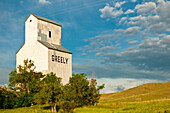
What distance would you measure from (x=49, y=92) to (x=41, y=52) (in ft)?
60.7

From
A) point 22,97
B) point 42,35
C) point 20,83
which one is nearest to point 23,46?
point 42,35

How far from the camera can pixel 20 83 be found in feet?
149

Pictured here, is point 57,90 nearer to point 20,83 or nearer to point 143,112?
point 143,112

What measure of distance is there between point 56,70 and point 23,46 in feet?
34.6

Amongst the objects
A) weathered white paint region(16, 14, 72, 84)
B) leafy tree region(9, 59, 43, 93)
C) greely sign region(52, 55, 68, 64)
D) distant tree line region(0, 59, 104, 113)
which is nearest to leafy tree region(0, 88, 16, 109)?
distant tree line region(0, 59, 104, 113)

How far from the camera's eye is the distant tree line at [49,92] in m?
28.5

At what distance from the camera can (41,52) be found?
149 feet

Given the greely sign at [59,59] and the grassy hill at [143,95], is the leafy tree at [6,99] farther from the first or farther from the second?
the grassy hill at [143,95]

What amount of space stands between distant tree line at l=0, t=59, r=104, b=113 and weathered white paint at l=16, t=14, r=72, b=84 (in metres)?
1.73

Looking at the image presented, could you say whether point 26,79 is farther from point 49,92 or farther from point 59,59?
point 49,92

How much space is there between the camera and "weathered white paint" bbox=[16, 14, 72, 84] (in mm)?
44862

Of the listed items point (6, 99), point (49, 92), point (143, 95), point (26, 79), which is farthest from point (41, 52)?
point (143, 95)

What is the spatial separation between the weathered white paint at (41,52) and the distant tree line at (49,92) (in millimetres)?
1728

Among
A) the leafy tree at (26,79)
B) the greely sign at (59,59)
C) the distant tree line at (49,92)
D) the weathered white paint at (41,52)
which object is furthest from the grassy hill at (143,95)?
the leafy tree at (26,79)
